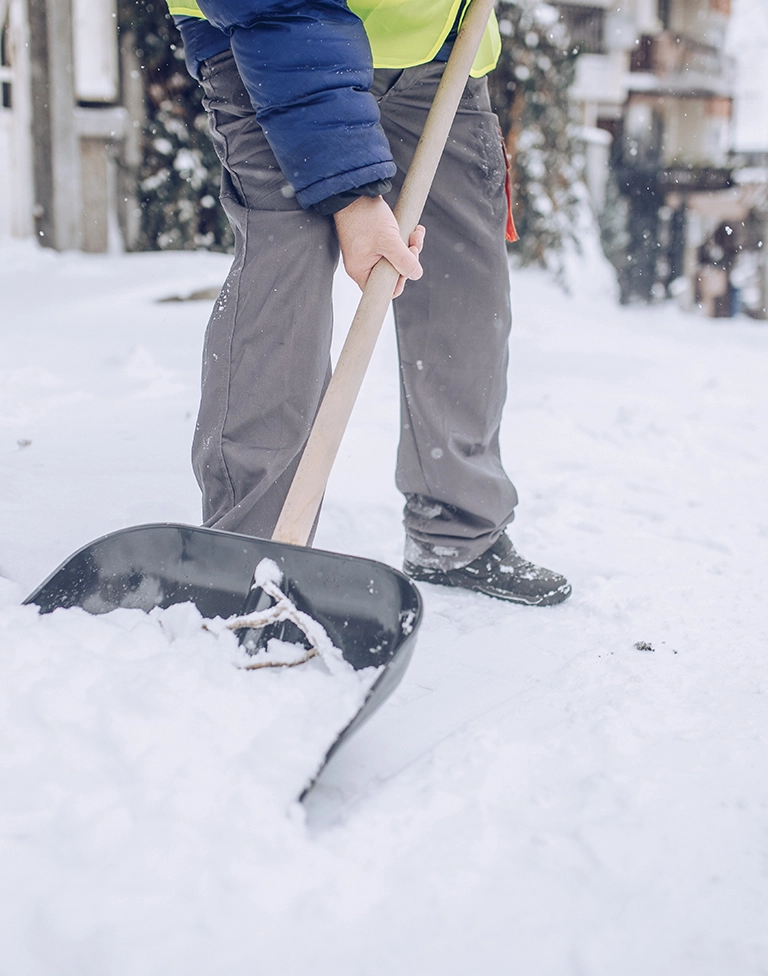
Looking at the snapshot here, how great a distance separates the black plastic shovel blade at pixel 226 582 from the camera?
46.3 inches

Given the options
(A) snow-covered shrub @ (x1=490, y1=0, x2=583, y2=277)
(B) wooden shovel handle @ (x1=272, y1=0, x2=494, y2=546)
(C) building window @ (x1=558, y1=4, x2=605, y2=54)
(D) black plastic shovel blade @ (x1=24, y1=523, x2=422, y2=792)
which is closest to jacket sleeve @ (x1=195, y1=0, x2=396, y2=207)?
(B) wooden shovel handle @ (x1=272, y1=0, x2=494, y2=546)

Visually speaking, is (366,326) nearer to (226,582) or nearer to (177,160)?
(226,582)

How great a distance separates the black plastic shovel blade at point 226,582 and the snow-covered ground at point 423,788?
0.25 feet

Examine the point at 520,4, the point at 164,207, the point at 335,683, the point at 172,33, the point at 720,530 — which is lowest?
the point at 720,530

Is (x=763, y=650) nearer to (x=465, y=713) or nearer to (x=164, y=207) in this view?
(x=465, y=713)

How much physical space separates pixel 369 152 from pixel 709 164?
454 inches

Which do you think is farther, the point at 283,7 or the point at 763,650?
the point at 763,650

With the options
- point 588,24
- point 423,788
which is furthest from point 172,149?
point 588,24

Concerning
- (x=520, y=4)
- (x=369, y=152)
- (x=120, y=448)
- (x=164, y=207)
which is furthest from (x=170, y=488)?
(x=520, y=4)

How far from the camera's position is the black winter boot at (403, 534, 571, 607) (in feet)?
5.76

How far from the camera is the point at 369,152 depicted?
1.33 metres

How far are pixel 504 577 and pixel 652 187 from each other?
418 inches

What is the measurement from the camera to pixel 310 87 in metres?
1.29

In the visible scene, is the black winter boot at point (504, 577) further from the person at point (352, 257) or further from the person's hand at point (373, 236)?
the person's hand at point (373, 236)
